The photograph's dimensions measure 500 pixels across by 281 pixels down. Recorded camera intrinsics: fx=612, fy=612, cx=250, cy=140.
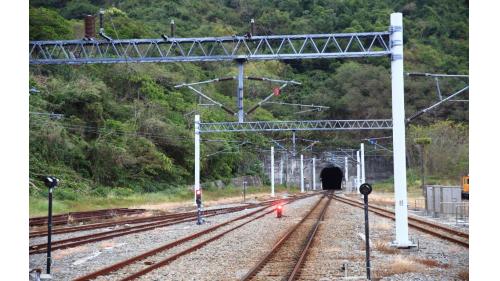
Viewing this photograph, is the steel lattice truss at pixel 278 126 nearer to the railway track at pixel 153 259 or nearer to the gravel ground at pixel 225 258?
the gravel ground at pixel 225 258

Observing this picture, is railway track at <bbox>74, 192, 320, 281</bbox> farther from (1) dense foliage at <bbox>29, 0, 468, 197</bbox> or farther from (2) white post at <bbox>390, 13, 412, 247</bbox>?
(1) dense foliage at <bbox>29, 0, 468, 197</bbox>

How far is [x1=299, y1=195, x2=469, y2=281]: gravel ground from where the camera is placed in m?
12.6

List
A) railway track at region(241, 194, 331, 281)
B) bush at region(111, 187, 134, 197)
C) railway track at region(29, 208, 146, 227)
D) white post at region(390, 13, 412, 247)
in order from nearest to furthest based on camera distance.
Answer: railway track at region(241, 194, 331, 281)
white post at region(390, 13, 412, 247)
railway track at region(29, 208, 146, 227)
bush at region(111, 187, 134, 197)

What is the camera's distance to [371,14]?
81.7 m

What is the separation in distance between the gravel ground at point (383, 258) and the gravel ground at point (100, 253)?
478cm

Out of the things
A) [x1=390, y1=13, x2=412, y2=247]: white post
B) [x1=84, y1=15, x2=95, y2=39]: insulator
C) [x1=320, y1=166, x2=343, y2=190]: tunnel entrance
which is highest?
[x1=84, y1=15, x2=95, y2=39]: insulator

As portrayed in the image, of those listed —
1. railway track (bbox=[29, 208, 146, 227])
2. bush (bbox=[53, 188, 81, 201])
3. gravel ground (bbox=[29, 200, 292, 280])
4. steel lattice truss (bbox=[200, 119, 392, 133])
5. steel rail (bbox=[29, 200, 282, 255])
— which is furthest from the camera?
bush (bbox=[53, 188, 81, 201])

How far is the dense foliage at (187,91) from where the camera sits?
152 feet

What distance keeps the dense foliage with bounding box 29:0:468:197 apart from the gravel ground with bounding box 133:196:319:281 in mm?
19660

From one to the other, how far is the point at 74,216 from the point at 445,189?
1724cm

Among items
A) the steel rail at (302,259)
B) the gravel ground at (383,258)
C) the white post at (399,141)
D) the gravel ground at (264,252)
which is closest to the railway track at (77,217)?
the gravel ground at (264,252)

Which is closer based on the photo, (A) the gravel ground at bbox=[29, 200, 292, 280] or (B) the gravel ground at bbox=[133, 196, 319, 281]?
(B) the gravel ground at bbox=[133, 196, 319, 281]

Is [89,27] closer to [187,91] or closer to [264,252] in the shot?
[264,252]

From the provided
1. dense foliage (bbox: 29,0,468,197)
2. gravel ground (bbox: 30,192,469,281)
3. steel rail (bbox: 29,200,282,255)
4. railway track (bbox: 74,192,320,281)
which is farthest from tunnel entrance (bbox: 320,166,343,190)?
railway track (bbox: 74,192,320,281)
